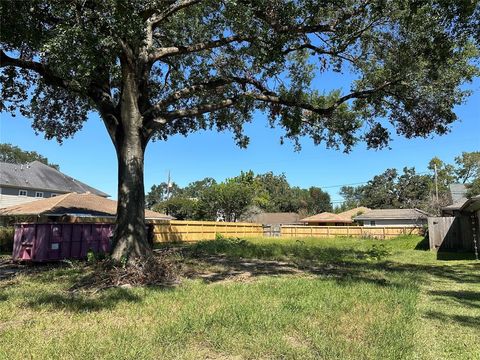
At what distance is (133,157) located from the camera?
40.7 ft

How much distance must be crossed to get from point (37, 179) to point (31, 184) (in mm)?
1293

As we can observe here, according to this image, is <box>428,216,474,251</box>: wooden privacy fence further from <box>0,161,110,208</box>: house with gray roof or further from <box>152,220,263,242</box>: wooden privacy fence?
<box>0,161,110,208</box>: house with gray roof

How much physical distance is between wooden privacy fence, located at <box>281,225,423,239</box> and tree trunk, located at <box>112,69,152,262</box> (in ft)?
80.4

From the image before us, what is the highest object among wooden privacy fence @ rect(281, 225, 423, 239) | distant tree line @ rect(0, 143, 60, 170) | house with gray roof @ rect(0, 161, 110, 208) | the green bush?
distant tree line @ rect(0, 143, 60, 170)

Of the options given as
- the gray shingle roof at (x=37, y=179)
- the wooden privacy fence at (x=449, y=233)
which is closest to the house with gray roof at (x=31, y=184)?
the gray shingle roof at (x=37, y=179)

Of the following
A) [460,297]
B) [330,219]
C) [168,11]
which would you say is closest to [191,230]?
[168,11]

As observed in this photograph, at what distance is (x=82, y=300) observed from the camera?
819 centimetres

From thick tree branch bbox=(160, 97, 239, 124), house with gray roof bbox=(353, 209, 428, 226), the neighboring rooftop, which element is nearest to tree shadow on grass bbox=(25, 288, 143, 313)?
thick tree branch bbox=(160, 97, 239, 124)

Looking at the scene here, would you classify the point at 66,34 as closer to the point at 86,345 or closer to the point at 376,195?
the point at 86,345

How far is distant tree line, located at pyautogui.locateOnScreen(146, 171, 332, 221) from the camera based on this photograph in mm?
57750

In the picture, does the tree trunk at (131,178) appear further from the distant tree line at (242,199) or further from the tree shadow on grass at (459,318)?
the distant tree line at (242,199)

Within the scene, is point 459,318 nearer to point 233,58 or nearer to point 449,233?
point 233,58

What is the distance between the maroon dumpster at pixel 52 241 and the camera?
15.2 m

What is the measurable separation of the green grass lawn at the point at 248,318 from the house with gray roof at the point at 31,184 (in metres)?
26.7
